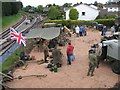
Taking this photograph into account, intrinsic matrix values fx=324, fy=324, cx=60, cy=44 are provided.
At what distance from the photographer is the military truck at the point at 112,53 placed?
17.4 m

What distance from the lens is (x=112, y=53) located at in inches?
707

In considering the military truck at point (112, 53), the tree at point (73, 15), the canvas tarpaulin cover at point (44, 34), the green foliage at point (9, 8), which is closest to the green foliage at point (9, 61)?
the canvas tarpaulin cover at point (44, 34)

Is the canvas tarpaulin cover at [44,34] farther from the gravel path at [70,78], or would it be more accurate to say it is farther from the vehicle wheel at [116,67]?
the vehicle wheel at [116,67]

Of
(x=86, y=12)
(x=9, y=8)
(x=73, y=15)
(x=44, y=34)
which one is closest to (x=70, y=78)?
(x=44, y=34)

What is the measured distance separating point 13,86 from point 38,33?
8019 mm

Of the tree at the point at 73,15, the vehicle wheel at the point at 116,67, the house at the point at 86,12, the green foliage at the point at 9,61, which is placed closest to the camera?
the vehicle wheel at the point at 116,67

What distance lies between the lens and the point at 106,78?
16.5 meters

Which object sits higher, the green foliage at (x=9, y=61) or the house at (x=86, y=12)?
the house at (x=86, y=12)

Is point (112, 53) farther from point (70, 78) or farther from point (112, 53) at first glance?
point (70, 78)

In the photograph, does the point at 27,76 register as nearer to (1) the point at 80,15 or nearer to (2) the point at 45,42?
(2) the point at 45,42

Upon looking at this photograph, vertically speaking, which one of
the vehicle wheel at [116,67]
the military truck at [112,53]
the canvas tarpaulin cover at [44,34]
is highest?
the canvas tarpaulin cover at [44,34]

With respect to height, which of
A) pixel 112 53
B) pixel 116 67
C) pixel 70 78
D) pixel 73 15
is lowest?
pixel 70 78

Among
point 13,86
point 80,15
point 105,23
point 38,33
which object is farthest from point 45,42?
point 80,15

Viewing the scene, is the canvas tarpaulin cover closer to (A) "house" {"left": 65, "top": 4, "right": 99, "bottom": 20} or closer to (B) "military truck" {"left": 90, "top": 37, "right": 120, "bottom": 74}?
(B) "military truck" {"left": 90, "top": 37, "right": 120, "bottom": 74}
